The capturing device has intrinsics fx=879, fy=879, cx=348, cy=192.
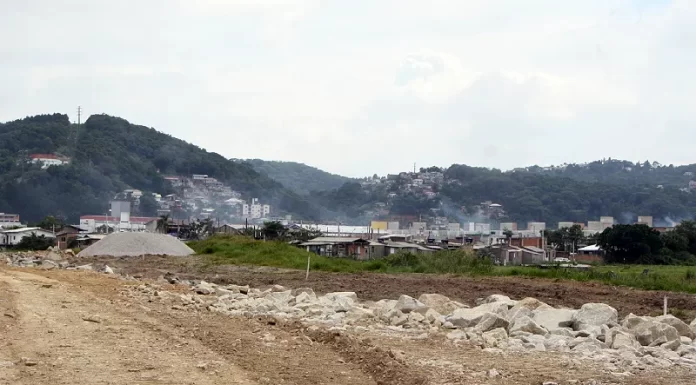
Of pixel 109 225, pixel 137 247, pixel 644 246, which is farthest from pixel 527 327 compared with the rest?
pixel 109 225

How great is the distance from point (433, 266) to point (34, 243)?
4420 cm

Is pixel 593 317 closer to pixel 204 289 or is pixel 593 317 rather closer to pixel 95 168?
pixel 204 289

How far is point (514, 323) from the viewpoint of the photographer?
13.3 metres

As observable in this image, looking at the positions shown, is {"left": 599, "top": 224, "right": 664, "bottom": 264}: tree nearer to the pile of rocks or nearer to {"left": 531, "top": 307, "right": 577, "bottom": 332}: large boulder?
the pile of rocks

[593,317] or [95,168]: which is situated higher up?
[95,168]

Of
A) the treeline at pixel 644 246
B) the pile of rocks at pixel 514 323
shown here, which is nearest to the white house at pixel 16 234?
the treeline at pixel 644 246

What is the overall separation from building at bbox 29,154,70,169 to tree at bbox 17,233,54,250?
5998 centimetres

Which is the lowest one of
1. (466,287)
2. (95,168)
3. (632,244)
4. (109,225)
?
(466,287)

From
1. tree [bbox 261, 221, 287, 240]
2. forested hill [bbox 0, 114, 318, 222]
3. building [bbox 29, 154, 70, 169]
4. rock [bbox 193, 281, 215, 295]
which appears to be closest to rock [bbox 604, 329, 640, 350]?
rock [bbox 193, 281, 215, 295]

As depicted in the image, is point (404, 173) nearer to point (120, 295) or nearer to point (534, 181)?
point (534, 181)

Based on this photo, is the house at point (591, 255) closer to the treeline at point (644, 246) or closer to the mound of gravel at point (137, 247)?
the treeline at point (644, 246)

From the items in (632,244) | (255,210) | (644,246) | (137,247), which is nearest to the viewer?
(137,247)

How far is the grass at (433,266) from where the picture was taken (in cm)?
2561

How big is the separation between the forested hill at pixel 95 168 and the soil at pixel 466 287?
315 feet
